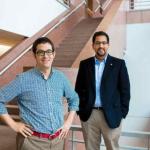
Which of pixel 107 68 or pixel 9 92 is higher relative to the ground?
pixel 107 68

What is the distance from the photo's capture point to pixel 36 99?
1883 millimetres

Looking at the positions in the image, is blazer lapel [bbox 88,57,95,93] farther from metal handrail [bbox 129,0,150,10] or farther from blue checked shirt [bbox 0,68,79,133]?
metal handrail [bbox 129,0,150,10]

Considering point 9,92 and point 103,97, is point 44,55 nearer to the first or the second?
point 9,92

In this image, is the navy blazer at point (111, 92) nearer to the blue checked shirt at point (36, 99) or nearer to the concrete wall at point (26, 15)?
the blue checked shirt at point (36, 99)

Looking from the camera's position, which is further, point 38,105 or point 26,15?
point 26,15

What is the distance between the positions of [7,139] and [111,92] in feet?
6.07

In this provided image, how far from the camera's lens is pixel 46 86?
1.92 m

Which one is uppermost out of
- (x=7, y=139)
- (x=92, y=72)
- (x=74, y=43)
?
(x=74, y=43)

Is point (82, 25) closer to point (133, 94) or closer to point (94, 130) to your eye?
point (133, 94)

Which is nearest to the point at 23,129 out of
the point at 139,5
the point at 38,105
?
the point at 38,105

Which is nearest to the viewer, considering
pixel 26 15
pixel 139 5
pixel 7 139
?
pixel 7 139

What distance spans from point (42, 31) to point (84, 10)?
3.12m

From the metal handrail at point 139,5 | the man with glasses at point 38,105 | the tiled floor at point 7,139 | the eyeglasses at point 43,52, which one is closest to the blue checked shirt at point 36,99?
the man with glasses at point 38,105

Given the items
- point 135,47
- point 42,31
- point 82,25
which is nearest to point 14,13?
point 42,31
